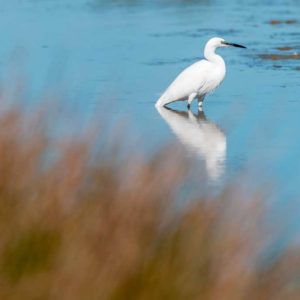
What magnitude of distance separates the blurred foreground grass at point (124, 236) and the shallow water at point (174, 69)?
0.24 metres

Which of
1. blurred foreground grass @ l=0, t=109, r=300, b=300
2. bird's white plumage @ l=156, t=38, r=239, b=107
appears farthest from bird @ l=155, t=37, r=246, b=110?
blurred foreground grass @ l=0, t=109, r=300, b=300

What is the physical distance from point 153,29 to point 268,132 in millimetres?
14707

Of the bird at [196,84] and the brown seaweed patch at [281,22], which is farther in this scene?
the brown seaweed patch at [281,22]

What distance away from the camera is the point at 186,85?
12594 mm

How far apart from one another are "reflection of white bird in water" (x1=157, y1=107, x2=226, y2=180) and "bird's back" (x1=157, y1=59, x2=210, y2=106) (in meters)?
0.14

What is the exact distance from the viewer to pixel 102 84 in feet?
41.4

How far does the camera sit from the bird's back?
12375 millimetres

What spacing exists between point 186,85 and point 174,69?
2.16 m

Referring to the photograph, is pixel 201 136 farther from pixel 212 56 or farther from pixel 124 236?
pixel 124 236

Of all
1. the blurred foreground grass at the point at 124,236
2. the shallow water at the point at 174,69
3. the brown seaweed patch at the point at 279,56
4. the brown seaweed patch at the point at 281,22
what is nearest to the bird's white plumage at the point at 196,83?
the shallow water at the point at 174,69

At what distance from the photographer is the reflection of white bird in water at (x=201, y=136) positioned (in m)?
8.87

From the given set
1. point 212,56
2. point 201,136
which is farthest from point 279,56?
point 201,136

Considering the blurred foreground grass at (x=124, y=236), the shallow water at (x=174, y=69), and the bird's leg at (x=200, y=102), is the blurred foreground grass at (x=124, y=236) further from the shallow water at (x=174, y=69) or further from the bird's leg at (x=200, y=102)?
the bird's leg at (x=200, y=102)

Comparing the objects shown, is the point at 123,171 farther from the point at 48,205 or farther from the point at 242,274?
the point at 242,274
